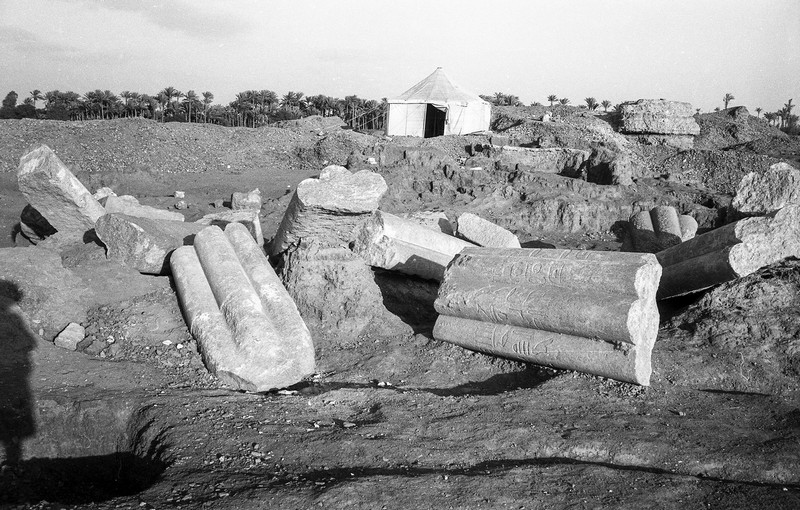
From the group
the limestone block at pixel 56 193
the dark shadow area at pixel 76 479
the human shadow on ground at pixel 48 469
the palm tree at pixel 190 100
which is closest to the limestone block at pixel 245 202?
the limestone block at pixel 56 193

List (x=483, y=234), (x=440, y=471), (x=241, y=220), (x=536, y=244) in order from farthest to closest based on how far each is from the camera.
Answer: (x=536, y=244)
(x=241, y=220)
(x=483, y=234)
(x=440, y=471)

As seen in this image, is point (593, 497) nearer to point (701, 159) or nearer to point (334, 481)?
point (334, 481)

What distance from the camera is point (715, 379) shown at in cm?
580

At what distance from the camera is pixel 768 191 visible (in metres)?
8.39

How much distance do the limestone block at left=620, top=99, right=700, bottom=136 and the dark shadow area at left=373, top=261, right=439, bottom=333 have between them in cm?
2225

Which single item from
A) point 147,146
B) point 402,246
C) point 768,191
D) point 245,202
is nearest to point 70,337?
point 402,246

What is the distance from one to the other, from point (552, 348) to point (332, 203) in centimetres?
309

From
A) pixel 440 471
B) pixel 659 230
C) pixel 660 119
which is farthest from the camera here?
pixel 660 119

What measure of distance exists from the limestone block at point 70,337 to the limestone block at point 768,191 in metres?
8.90

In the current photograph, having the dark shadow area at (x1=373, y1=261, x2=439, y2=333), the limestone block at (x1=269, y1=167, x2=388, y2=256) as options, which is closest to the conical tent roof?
the dark shadow area at (x1=373, y1=261, x2=439, y2=333)

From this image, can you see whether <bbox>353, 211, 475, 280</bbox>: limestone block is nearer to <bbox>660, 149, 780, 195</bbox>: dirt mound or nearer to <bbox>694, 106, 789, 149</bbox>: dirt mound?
<bbox>660, 149, 780, 195</bbox>: dirt mound

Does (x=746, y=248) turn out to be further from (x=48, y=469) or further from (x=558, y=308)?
(x=48, y=469)

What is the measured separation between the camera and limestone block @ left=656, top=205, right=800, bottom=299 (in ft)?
21.3

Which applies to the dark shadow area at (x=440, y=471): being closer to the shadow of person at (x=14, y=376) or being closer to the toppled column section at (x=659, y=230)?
the shadow of person at (x=14, y=376)
